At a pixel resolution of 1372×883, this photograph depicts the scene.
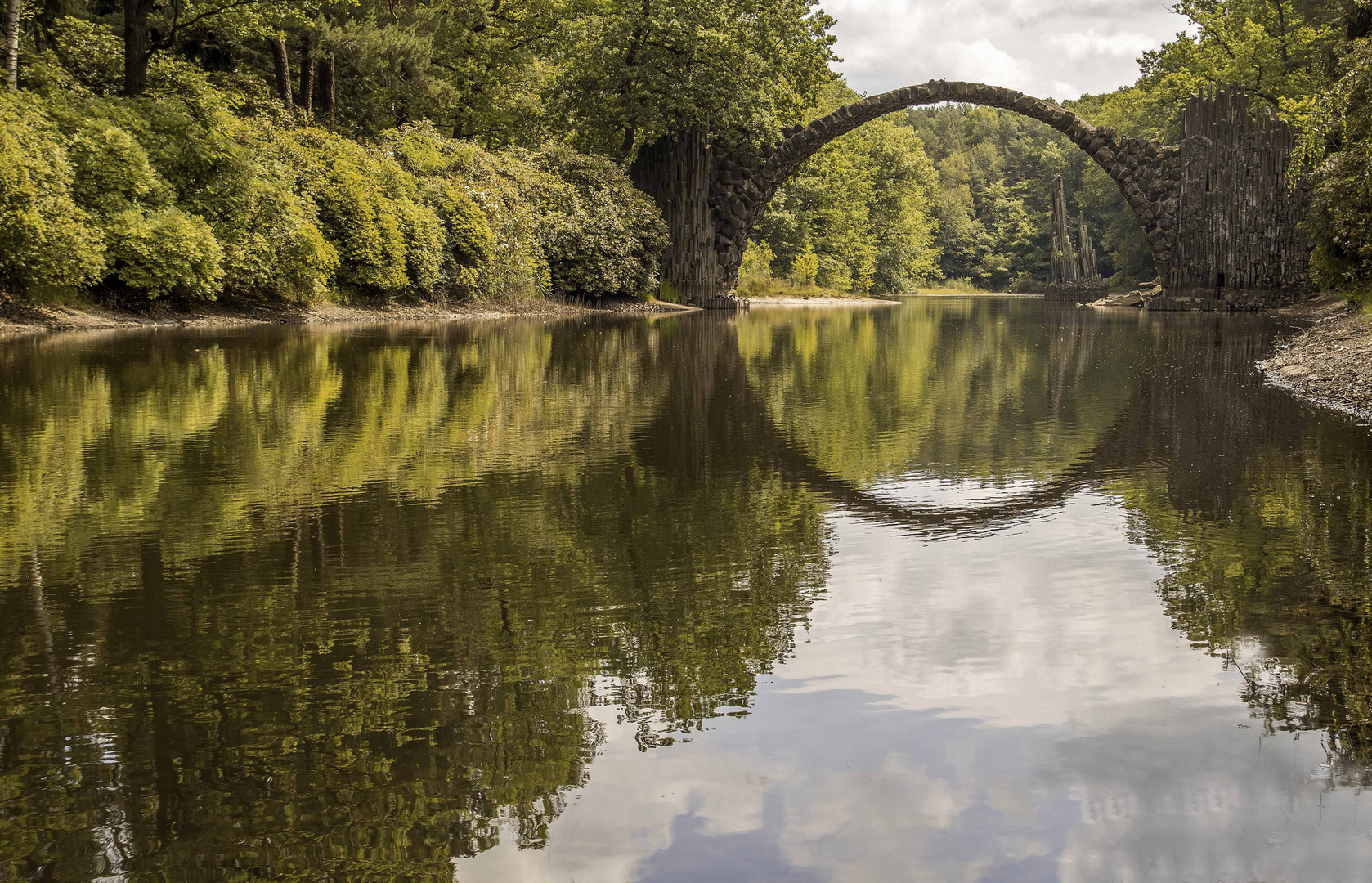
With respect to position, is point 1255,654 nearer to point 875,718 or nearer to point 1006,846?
point 875,718

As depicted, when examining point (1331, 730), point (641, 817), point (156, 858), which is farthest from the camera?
point (1331, 730)

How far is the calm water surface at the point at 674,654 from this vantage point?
9.56 feet

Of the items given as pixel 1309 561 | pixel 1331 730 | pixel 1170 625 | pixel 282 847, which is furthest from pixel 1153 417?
pixel 282 847

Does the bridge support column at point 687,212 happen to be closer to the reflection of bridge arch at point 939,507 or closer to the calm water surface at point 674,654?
the calm water surface at point 674,654

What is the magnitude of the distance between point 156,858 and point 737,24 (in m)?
38.7

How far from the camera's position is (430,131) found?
33.1m

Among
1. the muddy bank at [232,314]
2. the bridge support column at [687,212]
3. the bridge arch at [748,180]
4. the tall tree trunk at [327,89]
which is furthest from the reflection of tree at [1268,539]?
the bridge arch at [748,180]

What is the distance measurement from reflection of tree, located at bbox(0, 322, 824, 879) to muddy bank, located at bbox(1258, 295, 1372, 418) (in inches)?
275

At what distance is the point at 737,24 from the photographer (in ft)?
127

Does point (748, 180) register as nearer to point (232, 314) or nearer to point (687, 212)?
point (687, 212)

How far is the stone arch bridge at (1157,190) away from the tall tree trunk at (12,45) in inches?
917

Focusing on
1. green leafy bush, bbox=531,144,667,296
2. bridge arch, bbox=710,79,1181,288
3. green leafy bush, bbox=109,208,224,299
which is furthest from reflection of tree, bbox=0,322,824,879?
bridge arch, bbox=710,79,1181,288

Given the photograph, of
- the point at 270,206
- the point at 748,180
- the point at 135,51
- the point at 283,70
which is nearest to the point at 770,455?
the point at 270,206

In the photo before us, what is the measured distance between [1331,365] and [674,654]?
13029 millimetres
